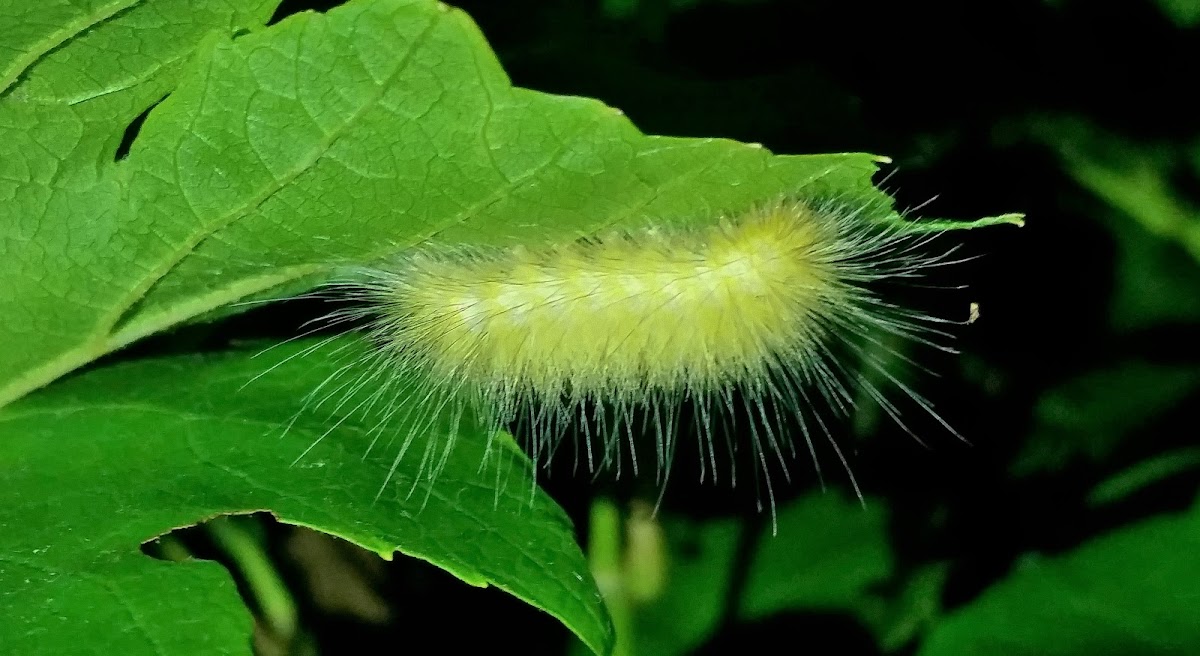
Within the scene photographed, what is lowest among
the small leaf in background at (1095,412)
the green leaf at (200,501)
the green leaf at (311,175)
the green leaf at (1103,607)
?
the green leaf at (1103,607)

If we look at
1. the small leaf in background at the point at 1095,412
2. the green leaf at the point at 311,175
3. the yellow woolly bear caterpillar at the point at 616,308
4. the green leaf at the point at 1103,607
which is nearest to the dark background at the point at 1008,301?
the small leaf in background at the point at 1095,412

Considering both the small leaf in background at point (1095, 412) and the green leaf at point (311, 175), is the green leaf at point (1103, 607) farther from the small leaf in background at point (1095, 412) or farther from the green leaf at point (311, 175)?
the green leaf at point (311, 175)

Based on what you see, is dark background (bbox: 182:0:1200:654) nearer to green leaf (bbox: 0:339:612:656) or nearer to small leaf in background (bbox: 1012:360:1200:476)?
small leaf in background (bbox: 1012:360:1200:476)

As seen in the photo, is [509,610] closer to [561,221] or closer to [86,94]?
[561,221]

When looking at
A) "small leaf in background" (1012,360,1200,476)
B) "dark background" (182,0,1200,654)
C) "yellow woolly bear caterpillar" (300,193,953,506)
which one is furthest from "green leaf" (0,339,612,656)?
"small leaf in background" (1012,360,1200,476)

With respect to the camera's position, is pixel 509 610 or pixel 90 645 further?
pixel 509 610

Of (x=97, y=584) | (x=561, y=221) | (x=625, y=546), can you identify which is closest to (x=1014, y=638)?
(x=625, y=546)

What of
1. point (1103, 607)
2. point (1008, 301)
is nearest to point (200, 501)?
point (1103, 607)
